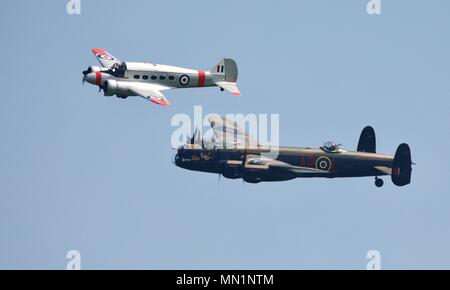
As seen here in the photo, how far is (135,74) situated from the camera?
413ft

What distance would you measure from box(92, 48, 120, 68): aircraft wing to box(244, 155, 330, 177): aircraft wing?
17497mm

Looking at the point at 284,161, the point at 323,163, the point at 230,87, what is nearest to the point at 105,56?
the point at 230,87

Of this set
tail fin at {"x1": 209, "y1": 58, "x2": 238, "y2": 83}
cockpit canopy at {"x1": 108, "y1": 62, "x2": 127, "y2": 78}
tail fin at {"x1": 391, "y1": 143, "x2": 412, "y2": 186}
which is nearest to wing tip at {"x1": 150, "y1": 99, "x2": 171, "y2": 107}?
cockpit canopy at {"x1": 108, "y1": 62, "x2": 127, "y2": 78}

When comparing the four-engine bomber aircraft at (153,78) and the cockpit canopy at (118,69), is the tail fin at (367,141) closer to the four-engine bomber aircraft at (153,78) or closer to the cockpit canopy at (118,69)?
the four-engine bomber aircraft at (153,78)

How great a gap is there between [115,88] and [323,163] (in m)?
14.9

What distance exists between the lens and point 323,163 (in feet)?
403

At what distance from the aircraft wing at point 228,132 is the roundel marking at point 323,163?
483 cm

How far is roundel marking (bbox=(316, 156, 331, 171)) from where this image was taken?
122750 millimetres

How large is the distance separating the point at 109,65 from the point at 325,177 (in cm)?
1977

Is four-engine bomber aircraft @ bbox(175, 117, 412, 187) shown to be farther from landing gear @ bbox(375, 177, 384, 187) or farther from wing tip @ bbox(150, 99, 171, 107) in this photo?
wing tip @ bbox(150, 99, 171, 107)
